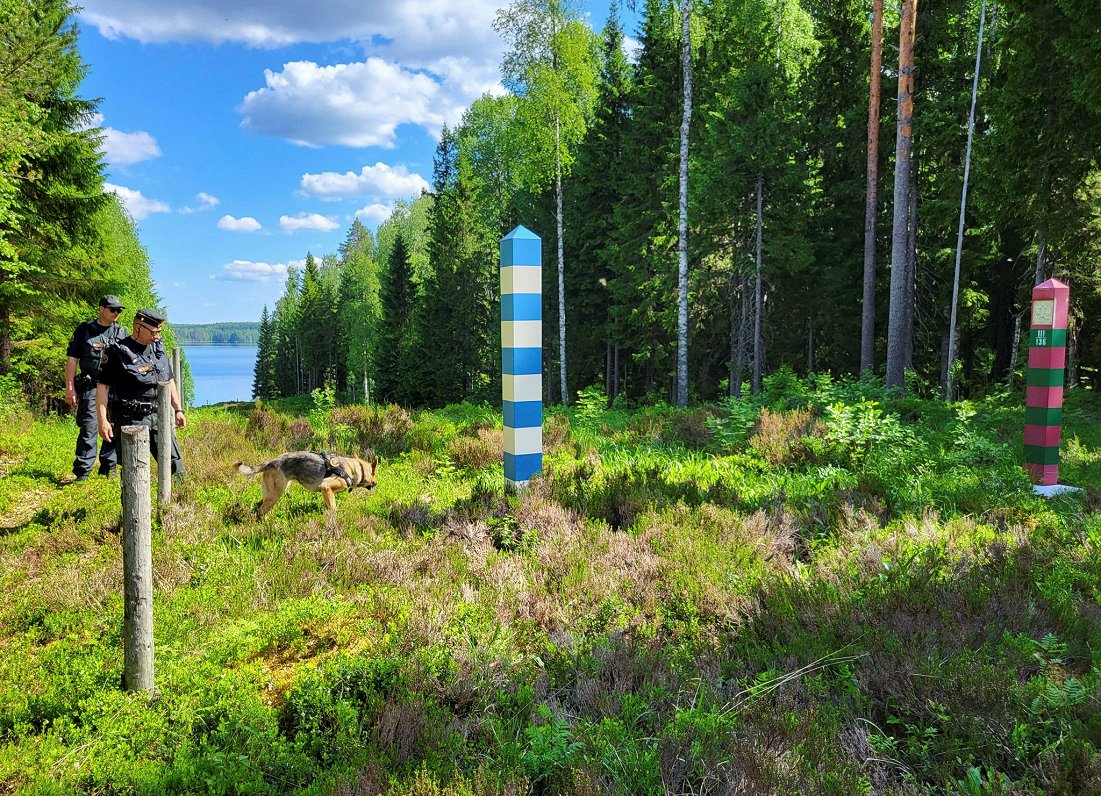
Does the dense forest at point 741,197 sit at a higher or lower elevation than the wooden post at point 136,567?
higher

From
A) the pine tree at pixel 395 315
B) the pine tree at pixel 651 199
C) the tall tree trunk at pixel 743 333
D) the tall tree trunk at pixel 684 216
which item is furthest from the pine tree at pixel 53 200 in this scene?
the pine tree at pixel 395 315

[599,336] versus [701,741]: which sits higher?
[599,336]

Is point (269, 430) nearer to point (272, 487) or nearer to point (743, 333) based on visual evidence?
point (272, 487)

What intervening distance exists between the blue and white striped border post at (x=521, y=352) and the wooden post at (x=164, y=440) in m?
3.31

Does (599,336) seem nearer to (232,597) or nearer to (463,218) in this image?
(463,218)

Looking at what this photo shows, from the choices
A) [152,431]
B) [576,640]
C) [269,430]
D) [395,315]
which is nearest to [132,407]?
[152,431]

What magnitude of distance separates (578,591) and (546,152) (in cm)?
2481

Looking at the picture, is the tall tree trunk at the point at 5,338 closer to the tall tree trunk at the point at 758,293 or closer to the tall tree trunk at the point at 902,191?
the tall tree trunk at the point at 758,293

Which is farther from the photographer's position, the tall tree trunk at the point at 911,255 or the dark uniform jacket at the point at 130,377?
the tall tree trunk at the point at 911,255

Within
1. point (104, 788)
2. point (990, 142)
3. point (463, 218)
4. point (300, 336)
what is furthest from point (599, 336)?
point (300, 336)

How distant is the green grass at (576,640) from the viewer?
2.48m

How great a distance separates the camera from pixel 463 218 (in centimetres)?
3381

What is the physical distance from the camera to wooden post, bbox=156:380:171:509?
6.00m

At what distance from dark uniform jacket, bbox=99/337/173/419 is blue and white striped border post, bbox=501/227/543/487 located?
11.8ft
